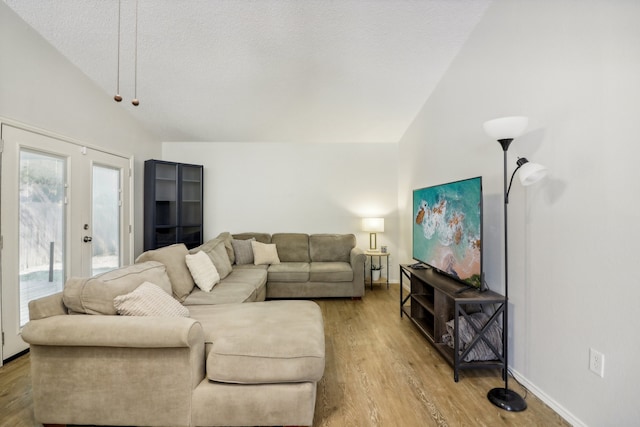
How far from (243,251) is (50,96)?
8.77 ft

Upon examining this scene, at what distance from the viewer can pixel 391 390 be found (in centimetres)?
186

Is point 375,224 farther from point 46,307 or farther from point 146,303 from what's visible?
point 46,307

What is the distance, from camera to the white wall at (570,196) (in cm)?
132

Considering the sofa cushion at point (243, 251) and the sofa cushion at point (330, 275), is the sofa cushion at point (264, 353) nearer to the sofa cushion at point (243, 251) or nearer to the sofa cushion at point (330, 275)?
the sofa cushion at point (330, 275)

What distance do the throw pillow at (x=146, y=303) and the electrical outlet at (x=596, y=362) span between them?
2365mm

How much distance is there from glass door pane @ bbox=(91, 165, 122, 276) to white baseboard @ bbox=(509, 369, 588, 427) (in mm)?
4163

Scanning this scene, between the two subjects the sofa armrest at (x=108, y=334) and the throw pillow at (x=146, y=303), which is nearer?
the sofa armrest at (x=108, y=334)

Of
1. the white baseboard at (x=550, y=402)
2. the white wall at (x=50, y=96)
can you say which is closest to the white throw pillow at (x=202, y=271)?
the white wall at (x=50, y=96)

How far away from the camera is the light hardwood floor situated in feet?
5.22

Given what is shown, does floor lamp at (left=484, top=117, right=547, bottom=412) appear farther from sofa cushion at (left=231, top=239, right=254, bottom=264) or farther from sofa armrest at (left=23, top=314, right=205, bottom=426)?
sofa cushion at (left=231, top=239, right=254, bottom=264)

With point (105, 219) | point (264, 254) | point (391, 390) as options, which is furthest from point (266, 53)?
point (391, 390)

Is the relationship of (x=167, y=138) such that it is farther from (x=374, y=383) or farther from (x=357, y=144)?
(x=374, y=383)

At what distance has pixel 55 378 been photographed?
4.61 ft

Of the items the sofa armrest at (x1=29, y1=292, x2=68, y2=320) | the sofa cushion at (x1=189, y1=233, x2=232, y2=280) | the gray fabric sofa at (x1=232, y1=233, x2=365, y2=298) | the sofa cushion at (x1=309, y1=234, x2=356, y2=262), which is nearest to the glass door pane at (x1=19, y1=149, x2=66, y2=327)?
the sofa cushion at (x1=189, y1=233, x2=232, y2=280)
